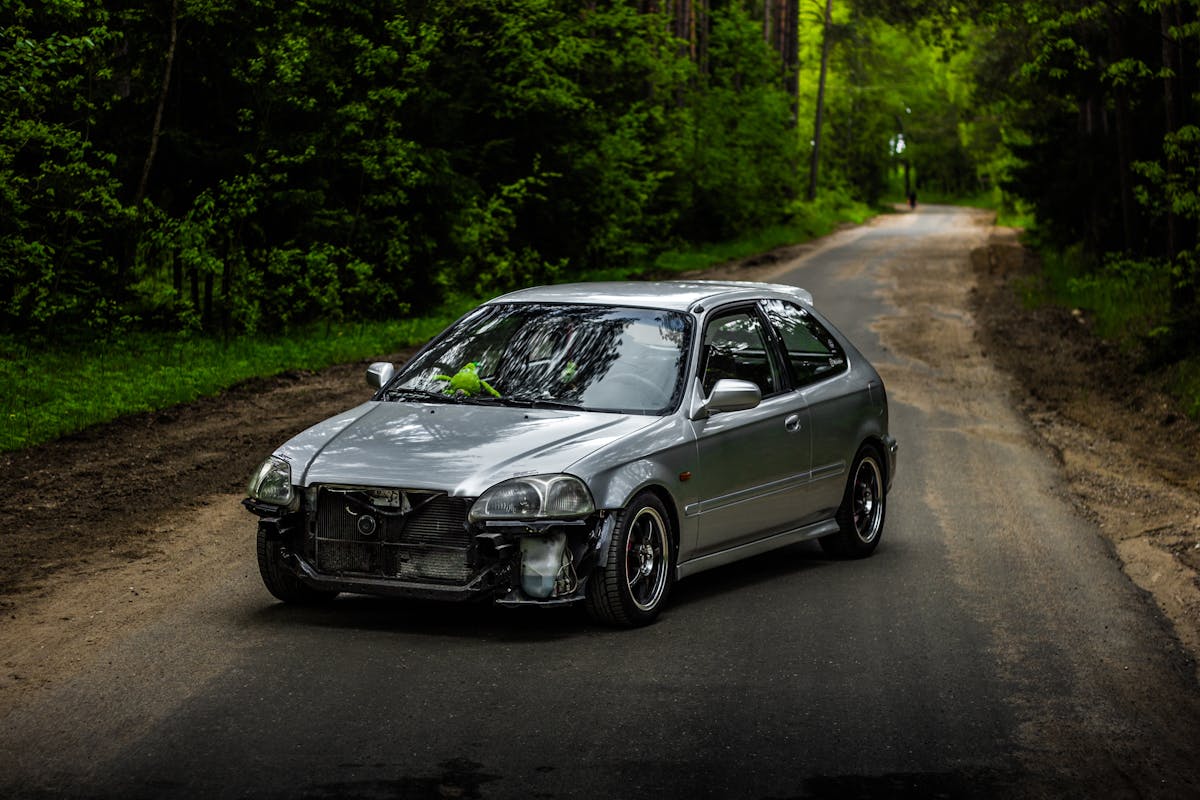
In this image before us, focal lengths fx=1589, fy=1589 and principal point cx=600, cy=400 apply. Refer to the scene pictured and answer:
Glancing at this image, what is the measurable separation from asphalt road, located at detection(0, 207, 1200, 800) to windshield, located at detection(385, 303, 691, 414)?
110 cm

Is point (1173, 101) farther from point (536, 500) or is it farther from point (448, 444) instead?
point (536, 500)

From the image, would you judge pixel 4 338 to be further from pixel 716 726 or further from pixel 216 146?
pixel 716 726

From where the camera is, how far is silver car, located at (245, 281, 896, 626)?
717cm

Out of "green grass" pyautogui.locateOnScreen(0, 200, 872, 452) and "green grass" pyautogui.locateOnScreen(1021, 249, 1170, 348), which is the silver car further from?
"green grass" pyautogui.locateOnScreen(1021, 249, 1170, 348)

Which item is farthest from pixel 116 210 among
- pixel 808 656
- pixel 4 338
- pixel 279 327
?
pixel 808 656

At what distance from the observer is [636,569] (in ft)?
24.8

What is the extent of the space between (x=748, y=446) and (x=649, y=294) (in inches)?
41.4

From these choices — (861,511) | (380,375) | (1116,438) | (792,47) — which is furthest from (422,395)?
(792,47)

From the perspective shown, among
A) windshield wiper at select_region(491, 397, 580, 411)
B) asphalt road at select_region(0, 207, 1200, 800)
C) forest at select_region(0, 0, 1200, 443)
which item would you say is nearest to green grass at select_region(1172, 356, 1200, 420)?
forest at select_region(0, 0, 1200, 443)

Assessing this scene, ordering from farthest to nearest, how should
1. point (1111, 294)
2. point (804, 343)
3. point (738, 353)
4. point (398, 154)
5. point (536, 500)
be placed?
point (1111, 294)
point (398, 154)
point (804, 343)
point (738, 353)
point (536, 500)

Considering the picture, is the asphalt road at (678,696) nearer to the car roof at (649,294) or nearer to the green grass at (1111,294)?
the car roof at (649,294)

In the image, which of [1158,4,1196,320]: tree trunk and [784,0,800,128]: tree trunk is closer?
[1158,4,1196,320]: tree trunk

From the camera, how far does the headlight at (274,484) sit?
7395 millimetres

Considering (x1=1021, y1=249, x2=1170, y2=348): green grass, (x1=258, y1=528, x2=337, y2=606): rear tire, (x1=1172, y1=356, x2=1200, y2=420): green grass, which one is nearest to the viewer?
(x1=258, y1=528, x2=337, y2=606): rear tire
